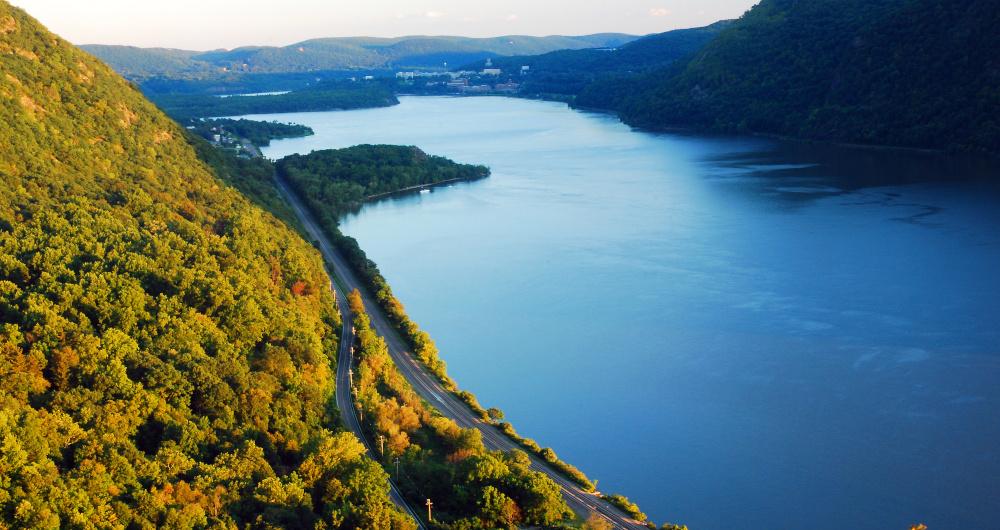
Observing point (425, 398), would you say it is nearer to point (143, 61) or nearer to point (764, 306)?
point (764, 306)

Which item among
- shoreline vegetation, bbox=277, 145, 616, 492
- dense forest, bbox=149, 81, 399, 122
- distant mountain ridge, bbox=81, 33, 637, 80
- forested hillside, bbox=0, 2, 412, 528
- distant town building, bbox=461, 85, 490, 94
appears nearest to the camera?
forested hillside, bbox=0, 2, 412, 528

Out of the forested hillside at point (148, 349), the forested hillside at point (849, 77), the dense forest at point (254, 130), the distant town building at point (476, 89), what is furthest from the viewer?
the distant town building at point (476, 89)

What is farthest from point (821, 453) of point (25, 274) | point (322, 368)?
point (25, 274)

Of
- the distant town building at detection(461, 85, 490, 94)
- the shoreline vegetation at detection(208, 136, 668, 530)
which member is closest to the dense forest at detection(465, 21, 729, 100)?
the distant town building at detection(461, 85, 490, 94)

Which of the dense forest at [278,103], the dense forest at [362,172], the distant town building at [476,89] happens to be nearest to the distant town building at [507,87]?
the distant town building at [476,89]

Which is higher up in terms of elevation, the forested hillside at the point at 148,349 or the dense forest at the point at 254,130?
the forested hillside at the point at 148,349

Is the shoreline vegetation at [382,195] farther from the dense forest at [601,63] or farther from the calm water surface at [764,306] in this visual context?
the dense forest at [601,63]

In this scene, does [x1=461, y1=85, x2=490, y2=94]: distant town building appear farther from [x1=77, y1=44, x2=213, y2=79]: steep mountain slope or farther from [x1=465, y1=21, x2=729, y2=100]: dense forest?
[x1=77, y1=44, x2=213, y2=79]: steep mountain slope
